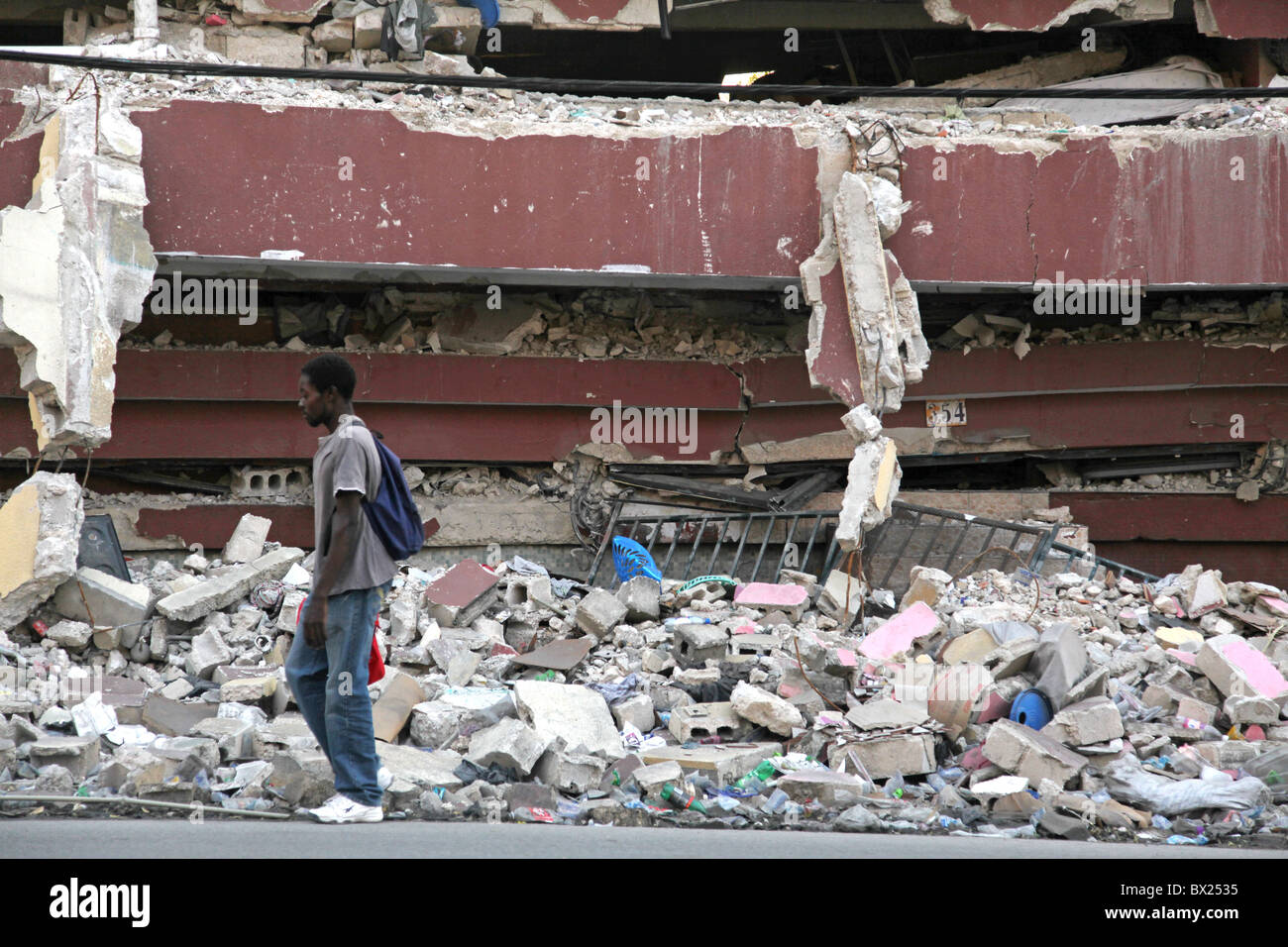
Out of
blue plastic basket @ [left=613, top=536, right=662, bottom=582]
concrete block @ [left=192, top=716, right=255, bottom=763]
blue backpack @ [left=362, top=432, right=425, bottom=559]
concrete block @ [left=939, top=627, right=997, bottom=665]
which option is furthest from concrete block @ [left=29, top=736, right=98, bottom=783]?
blue plastic basket @ [left=613, top=536, right=662, bottom=582]

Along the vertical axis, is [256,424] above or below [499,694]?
above

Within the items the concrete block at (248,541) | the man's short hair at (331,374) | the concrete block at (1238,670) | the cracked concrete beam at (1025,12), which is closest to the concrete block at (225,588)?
the concrete block at (248,541)

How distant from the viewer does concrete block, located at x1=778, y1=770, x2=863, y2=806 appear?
4385 millimetres

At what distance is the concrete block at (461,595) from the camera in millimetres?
7031

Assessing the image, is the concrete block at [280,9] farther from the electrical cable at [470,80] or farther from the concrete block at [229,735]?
the concrete block at [229,735]

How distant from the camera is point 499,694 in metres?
5.80

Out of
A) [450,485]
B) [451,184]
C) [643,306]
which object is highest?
[451,184]

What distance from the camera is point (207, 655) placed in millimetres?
6270

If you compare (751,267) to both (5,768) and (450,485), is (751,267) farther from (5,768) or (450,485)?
(5,768)

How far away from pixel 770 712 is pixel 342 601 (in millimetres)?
2347

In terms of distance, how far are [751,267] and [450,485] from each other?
10.7ft

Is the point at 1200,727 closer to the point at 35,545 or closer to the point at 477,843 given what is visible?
the point at 477,843

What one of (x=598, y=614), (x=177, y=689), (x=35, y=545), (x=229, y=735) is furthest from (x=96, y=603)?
(x=598, y=614)

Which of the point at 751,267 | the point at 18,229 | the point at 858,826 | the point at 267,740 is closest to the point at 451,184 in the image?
the point at 751,267
